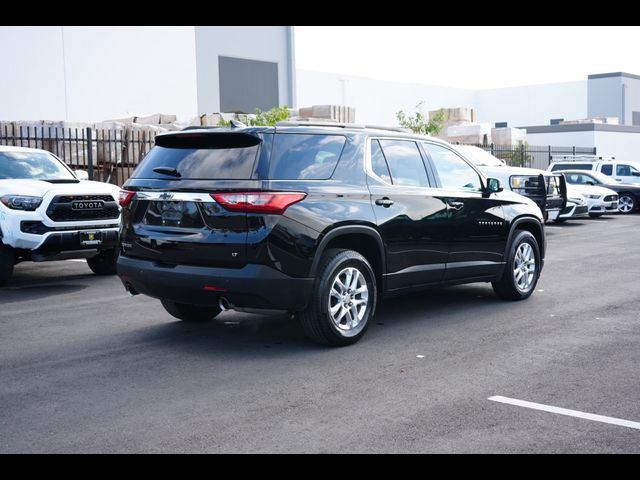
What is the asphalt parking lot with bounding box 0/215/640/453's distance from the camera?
465 centimetres

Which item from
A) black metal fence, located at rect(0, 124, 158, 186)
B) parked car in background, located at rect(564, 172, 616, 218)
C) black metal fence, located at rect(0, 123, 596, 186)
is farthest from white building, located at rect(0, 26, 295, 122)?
parked car in background, located at rect(564, 172, 616, 218)

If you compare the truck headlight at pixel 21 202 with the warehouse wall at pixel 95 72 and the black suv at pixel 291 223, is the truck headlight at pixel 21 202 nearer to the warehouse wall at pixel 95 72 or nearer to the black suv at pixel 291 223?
the black suv at pixel 291 223

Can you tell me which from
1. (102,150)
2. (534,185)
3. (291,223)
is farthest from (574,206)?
(291,223)

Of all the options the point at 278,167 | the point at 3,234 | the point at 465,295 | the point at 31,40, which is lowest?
the point at 465,295

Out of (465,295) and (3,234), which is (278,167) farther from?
(3,234)

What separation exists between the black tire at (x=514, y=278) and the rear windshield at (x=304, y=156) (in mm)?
2788

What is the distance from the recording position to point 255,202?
6328mm

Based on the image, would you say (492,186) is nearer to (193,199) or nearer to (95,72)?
(193,199)

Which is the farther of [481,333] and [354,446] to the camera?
[481,333]

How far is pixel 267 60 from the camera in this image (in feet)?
139

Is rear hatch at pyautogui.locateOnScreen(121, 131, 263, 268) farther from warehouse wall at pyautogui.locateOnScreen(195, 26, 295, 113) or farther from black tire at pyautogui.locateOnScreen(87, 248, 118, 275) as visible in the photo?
Result: warehouse wall at pyautogui.locateOnScreen(195, 26, 295, 113)

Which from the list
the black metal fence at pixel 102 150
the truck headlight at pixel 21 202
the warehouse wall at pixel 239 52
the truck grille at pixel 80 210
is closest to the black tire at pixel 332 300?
the truck grille at pixel 80 210

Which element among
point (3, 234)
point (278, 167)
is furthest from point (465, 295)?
point (3, 234)

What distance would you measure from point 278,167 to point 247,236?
63 centimetres
